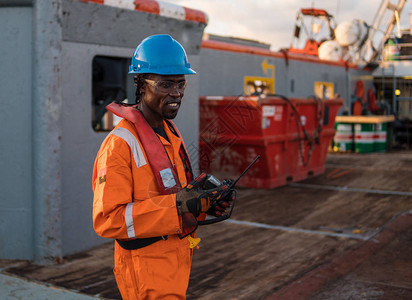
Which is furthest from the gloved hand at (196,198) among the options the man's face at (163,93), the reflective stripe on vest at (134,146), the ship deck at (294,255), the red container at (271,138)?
the red container at (271,138)

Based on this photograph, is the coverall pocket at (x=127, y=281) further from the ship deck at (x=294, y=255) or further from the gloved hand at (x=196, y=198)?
the ship deck at (x=294, y=255)

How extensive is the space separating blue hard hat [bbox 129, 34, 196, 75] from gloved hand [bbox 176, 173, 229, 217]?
0.55 meters

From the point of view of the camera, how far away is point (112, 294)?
183 inches

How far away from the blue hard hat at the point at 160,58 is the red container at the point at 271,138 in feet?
20.8

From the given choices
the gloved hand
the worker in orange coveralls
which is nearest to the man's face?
the worker in orange coveralls

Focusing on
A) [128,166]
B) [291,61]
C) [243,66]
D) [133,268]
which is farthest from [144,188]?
[291,61]

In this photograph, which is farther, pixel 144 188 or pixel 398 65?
pixel 398 65

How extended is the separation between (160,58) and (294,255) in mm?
3956

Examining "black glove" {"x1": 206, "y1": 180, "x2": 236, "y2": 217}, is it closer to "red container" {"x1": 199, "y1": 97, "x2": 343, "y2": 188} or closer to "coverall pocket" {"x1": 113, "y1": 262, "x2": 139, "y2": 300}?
"coverall pocket" {"x1": 113, "y1": 262, "x2": 139, "y2": 300}

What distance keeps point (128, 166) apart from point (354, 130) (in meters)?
14.7

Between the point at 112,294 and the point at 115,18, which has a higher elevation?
the point at 115,18

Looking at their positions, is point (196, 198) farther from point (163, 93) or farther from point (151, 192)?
point (163, 93)

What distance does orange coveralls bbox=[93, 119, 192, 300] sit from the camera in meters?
2.27

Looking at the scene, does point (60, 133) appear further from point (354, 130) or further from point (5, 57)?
point (354, 130)
